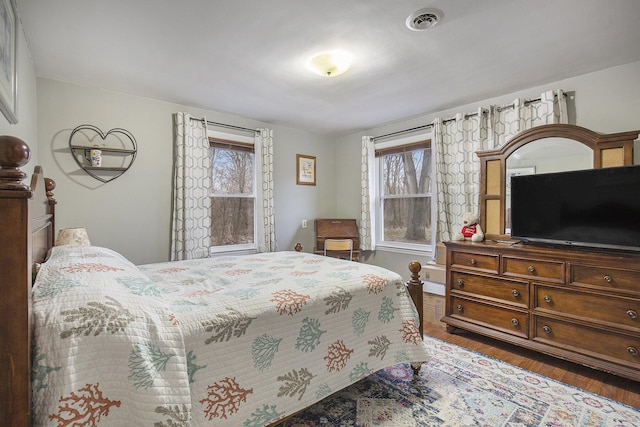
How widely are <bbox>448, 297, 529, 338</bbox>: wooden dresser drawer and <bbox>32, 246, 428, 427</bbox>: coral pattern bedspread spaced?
1.11 metres

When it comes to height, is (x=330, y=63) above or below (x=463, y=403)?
above

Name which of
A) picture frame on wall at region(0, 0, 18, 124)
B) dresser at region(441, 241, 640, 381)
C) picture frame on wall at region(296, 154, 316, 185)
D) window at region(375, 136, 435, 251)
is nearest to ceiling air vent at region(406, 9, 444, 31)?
dresser at region(441, 241, 640, 381)

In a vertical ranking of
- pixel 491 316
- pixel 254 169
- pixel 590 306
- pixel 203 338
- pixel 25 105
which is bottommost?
pixel 491 316

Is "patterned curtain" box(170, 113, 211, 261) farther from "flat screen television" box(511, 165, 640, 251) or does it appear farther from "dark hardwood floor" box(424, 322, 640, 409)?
"flat screen television" box(511, 165, 640, 251)

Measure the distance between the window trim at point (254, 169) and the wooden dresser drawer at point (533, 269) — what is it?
273 cm

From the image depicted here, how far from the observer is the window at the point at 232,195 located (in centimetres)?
360

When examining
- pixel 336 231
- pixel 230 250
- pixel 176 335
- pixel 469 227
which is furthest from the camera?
pixel 336 231

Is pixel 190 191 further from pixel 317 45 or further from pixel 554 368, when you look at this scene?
pixel 554 368

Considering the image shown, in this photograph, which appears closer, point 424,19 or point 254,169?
point 424,19

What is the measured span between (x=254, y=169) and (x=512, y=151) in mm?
2852

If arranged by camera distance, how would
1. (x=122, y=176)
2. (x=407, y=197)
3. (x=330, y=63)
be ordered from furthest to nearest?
(x=407, y=197) → (x=122, y=176) → (x=330, y=63)

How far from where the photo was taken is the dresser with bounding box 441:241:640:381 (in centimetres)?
200

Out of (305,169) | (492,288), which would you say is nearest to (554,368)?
(492,288)

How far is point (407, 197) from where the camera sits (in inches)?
157
